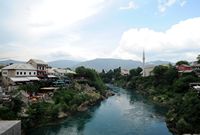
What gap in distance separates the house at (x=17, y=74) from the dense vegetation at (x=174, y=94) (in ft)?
49.1

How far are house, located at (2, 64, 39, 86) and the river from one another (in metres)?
7.31

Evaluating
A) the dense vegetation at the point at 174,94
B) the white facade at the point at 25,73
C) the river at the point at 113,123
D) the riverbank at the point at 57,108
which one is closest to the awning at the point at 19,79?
the white facade at the point at 25,73

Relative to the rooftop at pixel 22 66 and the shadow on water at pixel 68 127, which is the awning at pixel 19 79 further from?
the shadow on water at pixel 68 127

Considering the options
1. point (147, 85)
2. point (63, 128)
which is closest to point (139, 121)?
point (63, 128)

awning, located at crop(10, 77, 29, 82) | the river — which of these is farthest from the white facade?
the river

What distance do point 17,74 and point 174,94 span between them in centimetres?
1801

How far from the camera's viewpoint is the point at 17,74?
29.5 meters

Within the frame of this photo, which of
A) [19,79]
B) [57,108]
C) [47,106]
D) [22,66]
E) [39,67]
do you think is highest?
[22,66]

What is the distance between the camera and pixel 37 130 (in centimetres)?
1964

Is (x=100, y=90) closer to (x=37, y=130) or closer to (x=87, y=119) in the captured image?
(x=87, y=119)

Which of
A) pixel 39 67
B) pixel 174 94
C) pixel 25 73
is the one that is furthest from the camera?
pixel 39 67

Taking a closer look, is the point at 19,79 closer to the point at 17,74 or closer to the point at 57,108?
the point at 17,74

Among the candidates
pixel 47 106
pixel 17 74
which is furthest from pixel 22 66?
pixel 47 106

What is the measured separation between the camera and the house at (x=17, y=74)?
2800 cm
